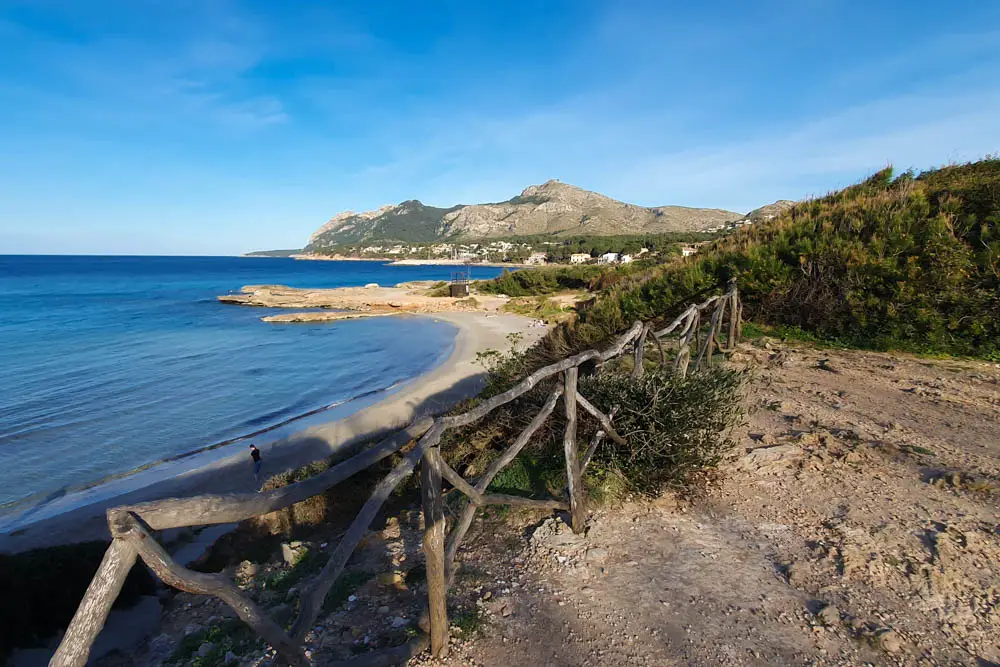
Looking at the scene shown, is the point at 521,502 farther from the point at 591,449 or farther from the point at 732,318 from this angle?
the point at 732,318

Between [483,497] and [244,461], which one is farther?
[244,461]

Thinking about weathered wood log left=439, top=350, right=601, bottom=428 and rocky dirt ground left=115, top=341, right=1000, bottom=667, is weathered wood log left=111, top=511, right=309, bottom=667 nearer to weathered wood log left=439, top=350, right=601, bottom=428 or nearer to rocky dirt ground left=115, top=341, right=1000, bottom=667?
rocky dirt ground left=115, top=341, right=1000, bottom=667

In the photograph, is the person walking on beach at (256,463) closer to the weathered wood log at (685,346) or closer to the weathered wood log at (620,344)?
the weathered wood log at (620,344)

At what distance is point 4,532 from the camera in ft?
27.9

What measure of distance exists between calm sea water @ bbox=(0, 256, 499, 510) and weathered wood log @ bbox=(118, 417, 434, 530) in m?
11.9

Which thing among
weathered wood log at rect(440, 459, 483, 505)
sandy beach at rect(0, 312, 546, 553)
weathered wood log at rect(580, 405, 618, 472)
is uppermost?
weathered wood log at rect(440, 459, 483, 505)

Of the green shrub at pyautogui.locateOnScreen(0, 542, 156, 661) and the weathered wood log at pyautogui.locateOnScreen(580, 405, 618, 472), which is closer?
the weathered wood log at pyautogui.locateOnScreen(580, 405, 618, 472)

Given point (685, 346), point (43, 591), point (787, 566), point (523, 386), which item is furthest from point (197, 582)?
point (43, 591)

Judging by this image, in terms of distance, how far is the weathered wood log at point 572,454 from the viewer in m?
4.00

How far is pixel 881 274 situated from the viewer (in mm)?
9195

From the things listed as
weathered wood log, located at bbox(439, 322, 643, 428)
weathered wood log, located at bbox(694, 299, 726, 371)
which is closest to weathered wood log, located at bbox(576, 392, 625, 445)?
weathered wood log, located at bbox(439, 322, 643, 428)

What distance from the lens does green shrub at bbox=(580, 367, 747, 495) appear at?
4512 millimetres

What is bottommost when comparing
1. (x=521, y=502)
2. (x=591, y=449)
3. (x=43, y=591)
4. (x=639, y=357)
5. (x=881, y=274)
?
(x=43, y=591)

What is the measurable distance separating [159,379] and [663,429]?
21.2 meters
